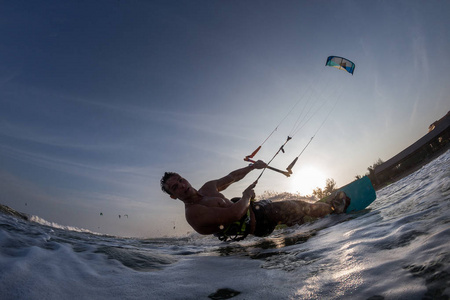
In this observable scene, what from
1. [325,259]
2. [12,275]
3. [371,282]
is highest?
[12,275]

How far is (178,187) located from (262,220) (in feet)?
5.92

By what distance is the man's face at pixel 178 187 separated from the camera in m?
4.06

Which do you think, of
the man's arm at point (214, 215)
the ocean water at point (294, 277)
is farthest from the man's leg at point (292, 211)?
the ocean water at point (294, 277)

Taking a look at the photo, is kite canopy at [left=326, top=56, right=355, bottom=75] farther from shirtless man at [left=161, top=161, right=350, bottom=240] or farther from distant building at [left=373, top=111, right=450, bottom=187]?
shirtless man at [left=161, top=161, right=350, bottom=240]

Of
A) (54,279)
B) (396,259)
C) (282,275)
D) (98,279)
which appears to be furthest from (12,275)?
(396,259)

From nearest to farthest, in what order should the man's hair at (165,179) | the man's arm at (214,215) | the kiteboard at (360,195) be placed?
the man's arm at (214,215) < the man's hair at (165,179) < the kiteboard at (360,195)

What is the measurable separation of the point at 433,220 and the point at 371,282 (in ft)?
3.42

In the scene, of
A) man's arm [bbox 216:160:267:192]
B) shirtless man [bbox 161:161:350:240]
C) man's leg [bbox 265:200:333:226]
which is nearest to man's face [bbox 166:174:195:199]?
shirtless man [bbox 161:161:350:240]

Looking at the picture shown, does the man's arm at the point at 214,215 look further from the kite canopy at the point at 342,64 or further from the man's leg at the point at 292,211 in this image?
the kite canopy at the point at 342,64

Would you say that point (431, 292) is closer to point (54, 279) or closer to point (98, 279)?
point (98, 279)

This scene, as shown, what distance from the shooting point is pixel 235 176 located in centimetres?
549

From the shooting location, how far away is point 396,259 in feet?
4.16

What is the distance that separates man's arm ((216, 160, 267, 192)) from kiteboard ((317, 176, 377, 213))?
2.17 m

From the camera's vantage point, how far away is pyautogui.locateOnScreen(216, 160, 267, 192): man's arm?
5.15 m
